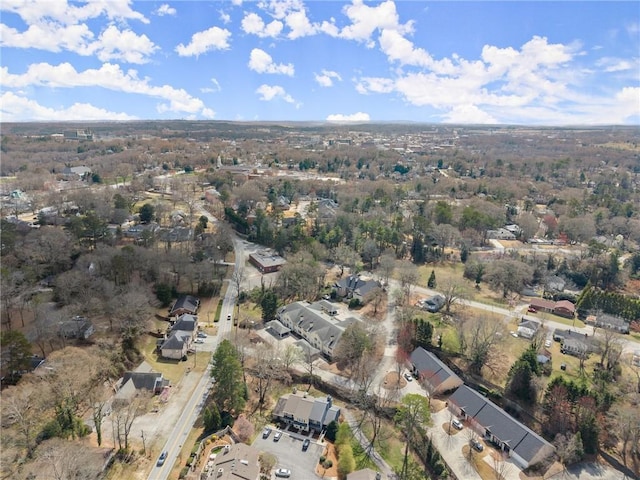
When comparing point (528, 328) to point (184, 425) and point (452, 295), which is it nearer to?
point (452, 295)

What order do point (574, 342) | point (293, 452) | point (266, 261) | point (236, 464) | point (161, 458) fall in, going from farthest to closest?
point (266, 261) < point (574, 342) < point (293, 452) < point (161, 458) < point (236, 464)

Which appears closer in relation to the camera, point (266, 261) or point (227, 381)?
point (227, 381)

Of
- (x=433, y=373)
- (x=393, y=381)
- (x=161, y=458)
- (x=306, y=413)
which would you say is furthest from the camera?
(x=393, y=381)

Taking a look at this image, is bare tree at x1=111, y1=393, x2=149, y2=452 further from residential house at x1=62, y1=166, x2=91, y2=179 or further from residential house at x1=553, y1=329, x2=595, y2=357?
residential house at x1=62, y1=166, x2=91, y2=179

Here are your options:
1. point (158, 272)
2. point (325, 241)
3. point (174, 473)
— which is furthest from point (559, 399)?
point (158, 272)

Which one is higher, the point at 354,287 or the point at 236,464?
the point at 354,287

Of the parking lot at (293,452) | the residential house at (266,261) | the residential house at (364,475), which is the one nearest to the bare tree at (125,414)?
the parking lot at (293,452)

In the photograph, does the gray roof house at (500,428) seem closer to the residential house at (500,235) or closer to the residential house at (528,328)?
the residential house at (528,328)

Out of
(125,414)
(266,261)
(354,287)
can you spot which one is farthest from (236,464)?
(266,261)

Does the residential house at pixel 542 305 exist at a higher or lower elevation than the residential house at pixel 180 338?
lower
